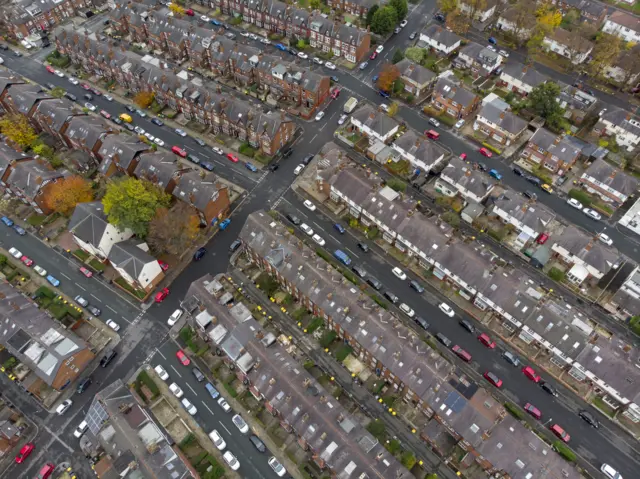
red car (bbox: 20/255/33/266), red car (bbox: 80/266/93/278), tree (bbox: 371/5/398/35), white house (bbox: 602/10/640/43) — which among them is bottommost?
Result: red car (bbox: 20/255/33/266)

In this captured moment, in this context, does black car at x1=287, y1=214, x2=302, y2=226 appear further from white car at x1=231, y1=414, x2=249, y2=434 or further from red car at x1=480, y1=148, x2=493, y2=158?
red car at x1=480, y1=148, x2=493, y2=158

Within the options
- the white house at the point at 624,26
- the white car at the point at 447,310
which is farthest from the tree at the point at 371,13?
the white car at the point at 447,310

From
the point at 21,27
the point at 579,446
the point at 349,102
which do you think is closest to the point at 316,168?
the point at 349,102

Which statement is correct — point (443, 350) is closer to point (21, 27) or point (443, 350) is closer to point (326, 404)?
point (326, 404)

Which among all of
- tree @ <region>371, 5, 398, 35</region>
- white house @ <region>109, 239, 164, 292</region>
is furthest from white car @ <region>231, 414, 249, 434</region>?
tree @ <region>371, 5, 398, 35</region>

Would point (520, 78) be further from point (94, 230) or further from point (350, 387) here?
point (94, 230)

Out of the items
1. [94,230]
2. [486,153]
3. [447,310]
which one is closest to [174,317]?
[94,230]
